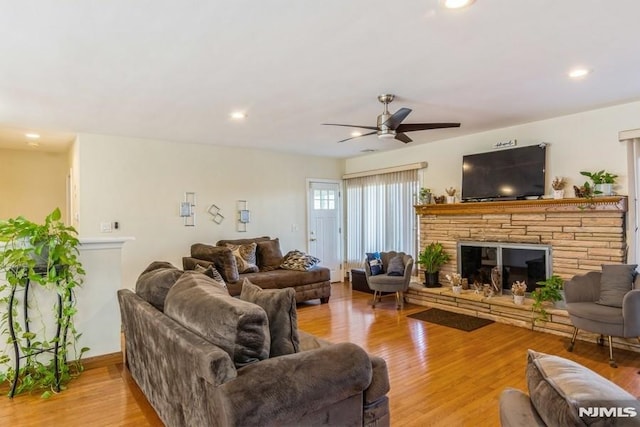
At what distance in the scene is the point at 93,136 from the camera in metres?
5.00

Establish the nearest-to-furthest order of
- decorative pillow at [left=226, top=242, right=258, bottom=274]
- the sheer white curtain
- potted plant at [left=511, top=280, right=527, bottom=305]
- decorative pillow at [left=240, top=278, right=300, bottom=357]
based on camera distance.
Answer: decorative pillow at [left=240, top=278, right=300, bottom=357], potted plant at [left=511, top=280, right=527, bottom=305], decorative pillow at [left=226, top=242, right=258, bottom=274], the sheer white curtain

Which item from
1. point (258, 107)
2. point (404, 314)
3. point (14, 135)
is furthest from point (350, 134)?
point (14, 135)

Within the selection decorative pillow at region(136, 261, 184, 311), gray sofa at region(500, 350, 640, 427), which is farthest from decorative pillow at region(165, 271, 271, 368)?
gray sofa at region(500, 350, 640, 427)

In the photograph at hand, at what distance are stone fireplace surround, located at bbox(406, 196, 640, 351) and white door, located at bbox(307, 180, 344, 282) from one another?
2093 mm

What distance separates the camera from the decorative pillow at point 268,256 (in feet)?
19.0

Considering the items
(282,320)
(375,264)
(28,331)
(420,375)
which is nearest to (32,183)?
(28,331)

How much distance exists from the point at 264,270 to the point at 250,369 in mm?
4185

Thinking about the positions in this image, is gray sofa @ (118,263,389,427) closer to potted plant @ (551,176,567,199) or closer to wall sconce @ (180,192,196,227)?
potted plant @ (551,176,567,199)

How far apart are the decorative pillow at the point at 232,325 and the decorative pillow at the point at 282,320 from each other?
0.13 meters

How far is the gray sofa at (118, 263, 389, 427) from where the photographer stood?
150 cm

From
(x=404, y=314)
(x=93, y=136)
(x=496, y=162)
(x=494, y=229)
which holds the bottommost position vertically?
(x=404, y=314)

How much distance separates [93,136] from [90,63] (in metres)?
2.61

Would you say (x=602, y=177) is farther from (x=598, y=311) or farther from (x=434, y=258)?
(x=434, y=258)

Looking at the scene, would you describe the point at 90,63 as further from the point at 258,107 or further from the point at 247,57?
the point at 258,107
